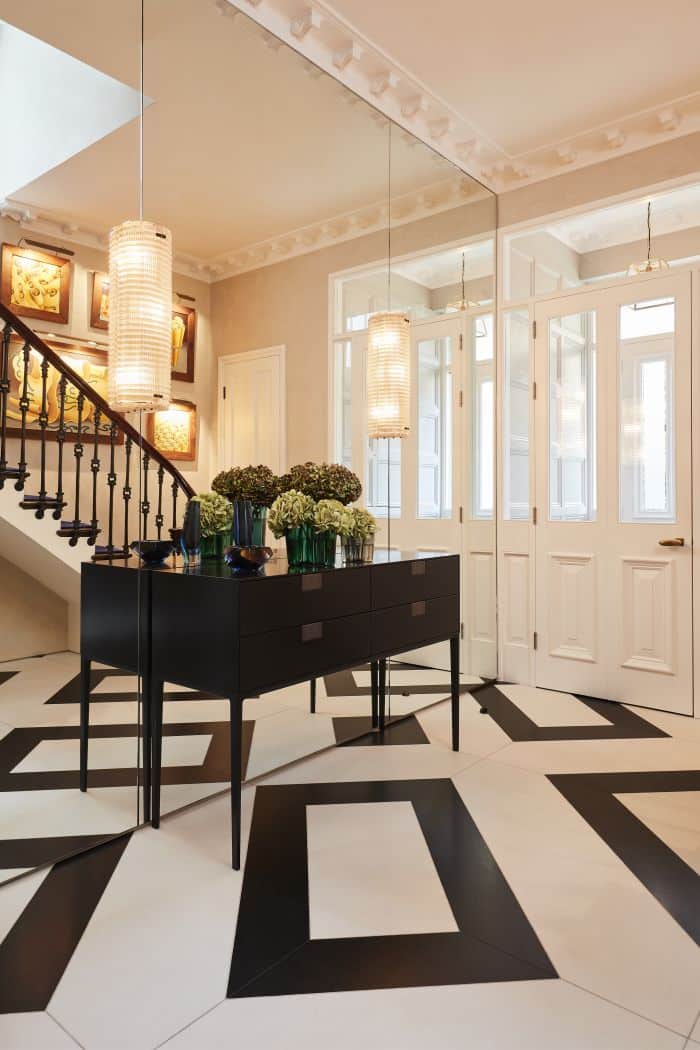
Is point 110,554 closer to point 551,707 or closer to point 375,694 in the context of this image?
point 375,694

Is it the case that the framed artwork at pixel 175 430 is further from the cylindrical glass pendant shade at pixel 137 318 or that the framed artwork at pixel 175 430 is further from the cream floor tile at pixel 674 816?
the cream floor tile at pixel 674 816

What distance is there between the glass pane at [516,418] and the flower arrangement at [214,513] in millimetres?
2144

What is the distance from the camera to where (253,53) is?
2.65m

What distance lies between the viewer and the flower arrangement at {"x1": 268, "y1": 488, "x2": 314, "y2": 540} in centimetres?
250

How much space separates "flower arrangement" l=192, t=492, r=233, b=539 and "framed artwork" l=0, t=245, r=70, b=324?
73cm

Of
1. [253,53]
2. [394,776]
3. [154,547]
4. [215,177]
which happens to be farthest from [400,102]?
[394,776]

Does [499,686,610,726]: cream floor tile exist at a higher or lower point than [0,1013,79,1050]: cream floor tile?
higher

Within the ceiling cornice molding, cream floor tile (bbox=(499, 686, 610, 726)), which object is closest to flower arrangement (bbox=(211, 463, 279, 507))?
the ceiling cornice molding

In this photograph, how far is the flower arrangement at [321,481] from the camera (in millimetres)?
2742

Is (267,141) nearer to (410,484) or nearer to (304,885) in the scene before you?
(410,484)

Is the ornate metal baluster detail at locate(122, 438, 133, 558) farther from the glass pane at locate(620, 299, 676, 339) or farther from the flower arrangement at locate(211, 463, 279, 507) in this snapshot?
the glass pane at locate(620, 299, 676, 339)

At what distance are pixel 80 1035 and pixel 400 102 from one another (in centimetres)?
378

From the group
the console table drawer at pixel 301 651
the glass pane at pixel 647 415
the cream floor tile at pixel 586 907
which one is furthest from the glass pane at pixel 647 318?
the cream floor tile at pixel 586 907

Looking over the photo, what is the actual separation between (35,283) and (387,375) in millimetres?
1695
